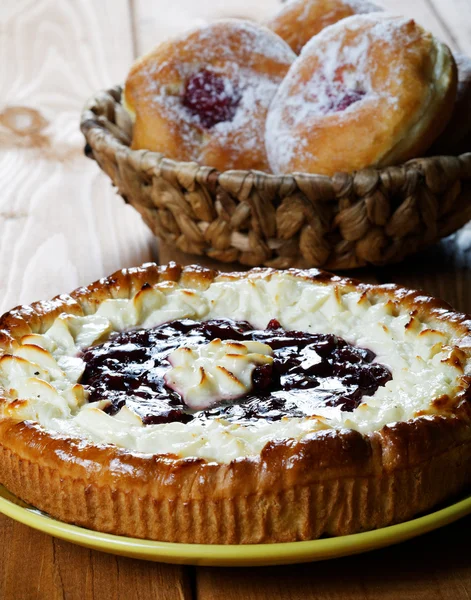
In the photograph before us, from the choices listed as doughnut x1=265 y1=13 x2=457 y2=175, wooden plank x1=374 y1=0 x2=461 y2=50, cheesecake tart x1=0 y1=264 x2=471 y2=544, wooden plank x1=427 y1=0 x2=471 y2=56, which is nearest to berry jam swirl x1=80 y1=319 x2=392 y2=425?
cheesecake tart x1=0 y1=264 x2=471 y2=544

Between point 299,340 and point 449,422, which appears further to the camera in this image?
point 299,340

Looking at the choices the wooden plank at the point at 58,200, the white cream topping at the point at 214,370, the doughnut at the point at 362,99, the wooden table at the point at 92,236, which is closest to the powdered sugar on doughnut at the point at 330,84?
the doughnut at the point at 362,99

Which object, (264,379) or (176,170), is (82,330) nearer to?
(264,379)

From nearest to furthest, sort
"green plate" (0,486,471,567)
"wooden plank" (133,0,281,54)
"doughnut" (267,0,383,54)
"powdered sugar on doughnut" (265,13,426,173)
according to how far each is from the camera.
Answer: "green plate" (0,486,471,567) → "powdered sugar on doughnut" (265,13,426,173) → "doughnut" (267,0,383,54) → "wooden plank" (133,0,281,54)

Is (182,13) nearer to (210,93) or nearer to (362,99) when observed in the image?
(210,93)

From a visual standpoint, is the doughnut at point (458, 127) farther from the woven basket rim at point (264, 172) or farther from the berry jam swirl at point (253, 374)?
the berry jam swirl at point (253, 374)

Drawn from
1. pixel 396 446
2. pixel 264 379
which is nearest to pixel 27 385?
pixel 264 379

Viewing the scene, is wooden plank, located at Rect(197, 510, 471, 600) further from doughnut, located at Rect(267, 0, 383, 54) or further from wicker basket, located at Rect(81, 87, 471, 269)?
doughnut, located at Rect(267, 0, 383, 54)
